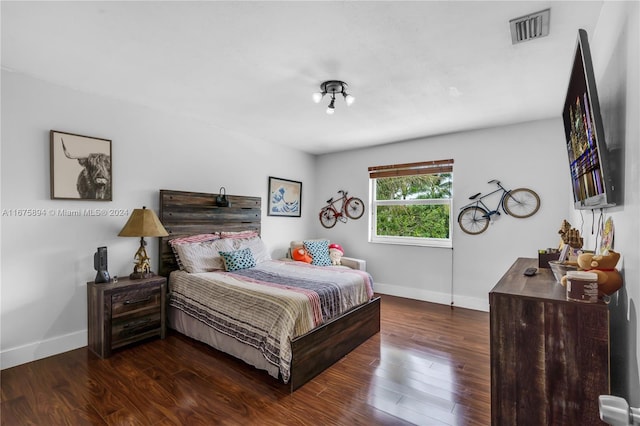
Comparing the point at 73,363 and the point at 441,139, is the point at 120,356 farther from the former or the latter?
the point at 441,139

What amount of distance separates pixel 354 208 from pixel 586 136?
3.87m

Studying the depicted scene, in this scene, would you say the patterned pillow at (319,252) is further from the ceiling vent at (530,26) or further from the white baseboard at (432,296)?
the ceiling vent at (530,26)

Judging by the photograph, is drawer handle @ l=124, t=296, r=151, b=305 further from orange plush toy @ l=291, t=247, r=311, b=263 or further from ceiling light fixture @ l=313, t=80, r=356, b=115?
ceiling light fixture @ l=313, t=80, r=356, b=115

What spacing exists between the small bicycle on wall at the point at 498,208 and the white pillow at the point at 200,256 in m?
3.28


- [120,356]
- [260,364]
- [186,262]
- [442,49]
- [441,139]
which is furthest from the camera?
[441,139]

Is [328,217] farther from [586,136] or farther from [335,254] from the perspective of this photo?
[586,136]

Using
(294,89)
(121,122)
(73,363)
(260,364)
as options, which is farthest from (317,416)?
(121,122)

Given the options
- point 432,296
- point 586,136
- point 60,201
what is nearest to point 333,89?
point 586,136

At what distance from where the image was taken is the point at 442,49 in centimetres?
212

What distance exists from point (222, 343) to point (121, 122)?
2.49 meters

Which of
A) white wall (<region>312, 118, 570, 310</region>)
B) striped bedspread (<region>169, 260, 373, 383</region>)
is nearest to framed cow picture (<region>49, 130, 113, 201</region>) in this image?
striped bedspread (<region>169, 260, 373, 383</region>)

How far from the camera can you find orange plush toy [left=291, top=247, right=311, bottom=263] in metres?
4.55

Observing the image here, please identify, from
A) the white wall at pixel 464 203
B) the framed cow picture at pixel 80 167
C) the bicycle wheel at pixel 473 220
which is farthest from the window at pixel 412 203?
the framed cow picture at pixel 80 167

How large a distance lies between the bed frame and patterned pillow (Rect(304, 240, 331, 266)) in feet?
2.80
